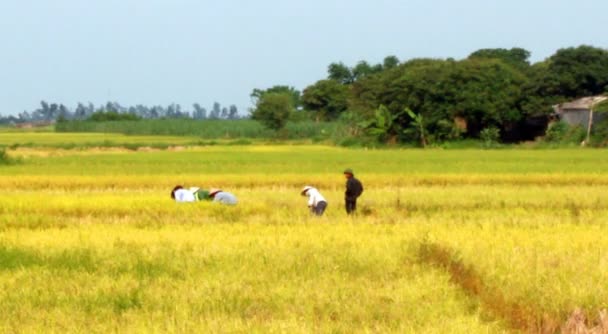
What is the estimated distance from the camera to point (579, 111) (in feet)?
133

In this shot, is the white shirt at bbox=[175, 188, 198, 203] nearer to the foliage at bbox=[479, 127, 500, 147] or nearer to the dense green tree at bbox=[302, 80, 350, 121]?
the foliage at bbox=[479, 127, 500, 147]

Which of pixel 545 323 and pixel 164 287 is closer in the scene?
pixel 545 323

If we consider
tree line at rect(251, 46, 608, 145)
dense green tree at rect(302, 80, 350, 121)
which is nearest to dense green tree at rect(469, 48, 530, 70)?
dense green tree at rect(302, 80, 350, 121)

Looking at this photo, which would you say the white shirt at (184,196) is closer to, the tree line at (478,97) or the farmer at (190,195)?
the farmer at (190,195)

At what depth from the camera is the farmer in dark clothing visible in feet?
47.9

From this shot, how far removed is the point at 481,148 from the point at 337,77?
48.8m

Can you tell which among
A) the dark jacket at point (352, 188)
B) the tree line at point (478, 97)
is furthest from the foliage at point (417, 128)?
the dark jacket at point (352, 188)

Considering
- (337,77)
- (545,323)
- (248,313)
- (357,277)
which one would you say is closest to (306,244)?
(357,277)

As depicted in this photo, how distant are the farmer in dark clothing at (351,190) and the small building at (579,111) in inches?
1071

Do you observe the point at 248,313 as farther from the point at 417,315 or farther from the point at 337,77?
the point at 337,77

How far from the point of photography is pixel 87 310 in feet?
23.3

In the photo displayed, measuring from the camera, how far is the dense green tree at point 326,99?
72938 mm

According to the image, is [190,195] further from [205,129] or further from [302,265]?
[205,129]

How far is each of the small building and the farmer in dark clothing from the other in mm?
27206
